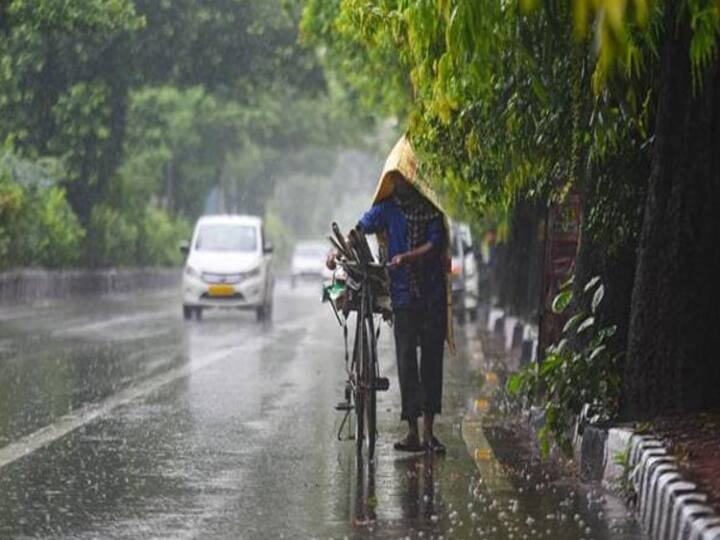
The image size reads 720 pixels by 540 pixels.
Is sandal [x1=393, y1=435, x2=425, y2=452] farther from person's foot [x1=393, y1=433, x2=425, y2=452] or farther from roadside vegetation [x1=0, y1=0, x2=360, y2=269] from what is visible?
roadside vegetation [x1=0, y1=0, x2=360, y2=269]

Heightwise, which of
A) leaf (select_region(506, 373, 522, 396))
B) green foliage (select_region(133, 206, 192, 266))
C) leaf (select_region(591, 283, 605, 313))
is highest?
leaf (select_region(591, 283, 605, 313))

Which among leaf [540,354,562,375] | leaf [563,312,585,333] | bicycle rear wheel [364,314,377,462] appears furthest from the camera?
leaf [563,312,585,333]

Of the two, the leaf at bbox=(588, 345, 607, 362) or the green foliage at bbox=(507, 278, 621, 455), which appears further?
the leaf at bbox=(588, 345, 607, 362)

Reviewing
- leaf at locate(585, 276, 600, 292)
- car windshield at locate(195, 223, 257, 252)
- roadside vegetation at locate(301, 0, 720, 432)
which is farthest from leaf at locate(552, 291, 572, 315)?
car windshield at locate(195, 223, 257, 252)

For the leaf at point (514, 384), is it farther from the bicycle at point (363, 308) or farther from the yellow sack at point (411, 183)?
the bicycle at point (363, 308)

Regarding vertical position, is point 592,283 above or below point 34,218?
above

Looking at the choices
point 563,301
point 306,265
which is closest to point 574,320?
point 563,301

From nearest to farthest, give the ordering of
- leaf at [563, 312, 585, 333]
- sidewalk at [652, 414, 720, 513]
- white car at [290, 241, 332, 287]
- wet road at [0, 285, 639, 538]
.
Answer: sidewalk at [652, 414, 720, 513], wet road at [0, 285, 639, 538], leaf at [563, 312, 585, 333], white car at [290, 241, 332, 287]

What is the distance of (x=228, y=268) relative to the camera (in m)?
32.7

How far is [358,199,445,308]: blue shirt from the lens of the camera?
11.6m

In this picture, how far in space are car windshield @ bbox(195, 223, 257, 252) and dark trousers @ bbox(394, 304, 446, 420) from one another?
22.4 metres

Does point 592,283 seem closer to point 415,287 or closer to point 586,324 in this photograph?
→ point 586,324

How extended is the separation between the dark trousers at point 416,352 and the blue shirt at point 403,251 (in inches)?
3.4

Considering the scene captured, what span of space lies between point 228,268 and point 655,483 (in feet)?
79.7
